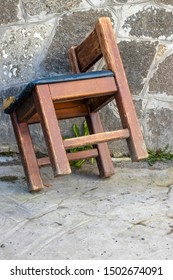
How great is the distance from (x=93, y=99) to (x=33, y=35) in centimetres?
69

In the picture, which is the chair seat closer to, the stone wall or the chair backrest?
the chair backrest

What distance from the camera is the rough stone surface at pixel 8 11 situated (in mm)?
3609

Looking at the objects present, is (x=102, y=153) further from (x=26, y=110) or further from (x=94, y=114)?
(x=26, y=110)

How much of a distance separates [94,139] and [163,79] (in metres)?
1.02

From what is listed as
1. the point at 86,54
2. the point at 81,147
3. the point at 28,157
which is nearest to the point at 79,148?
the point at 81,147

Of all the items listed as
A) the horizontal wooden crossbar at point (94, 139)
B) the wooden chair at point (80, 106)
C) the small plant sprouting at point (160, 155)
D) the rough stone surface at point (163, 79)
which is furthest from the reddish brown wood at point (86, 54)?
the small plant sprouting at point (160, 155)

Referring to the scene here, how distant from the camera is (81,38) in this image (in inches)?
144

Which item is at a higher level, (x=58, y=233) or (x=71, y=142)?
(x=71, y=142)

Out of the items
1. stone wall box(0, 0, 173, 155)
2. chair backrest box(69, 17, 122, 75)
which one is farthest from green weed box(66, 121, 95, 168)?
chair backrest box(69, 17, 122, 75)

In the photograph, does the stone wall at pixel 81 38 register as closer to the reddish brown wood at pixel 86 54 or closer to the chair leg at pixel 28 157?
the reddish brown wood at pixel 86 54

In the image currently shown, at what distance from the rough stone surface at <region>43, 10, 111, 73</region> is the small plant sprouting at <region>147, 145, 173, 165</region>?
0.78m

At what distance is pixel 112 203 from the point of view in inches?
117
